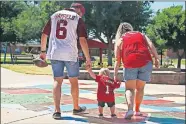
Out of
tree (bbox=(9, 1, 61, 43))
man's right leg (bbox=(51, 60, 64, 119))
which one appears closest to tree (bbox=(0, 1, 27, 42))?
tree (bbox=(9, 1, 61, 43))

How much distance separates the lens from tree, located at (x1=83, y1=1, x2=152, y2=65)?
118 feet

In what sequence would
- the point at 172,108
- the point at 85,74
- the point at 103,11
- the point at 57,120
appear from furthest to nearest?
the point at 103,11 → the point at 85,74 → the point at 172,108 → the point at 57,120

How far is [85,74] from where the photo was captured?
1525cm

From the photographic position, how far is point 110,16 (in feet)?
118

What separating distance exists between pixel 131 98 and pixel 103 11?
3047 cm

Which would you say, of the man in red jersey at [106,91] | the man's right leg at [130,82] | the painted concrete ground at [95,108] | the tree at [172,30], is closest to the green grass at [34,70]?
the tree at [172,30]

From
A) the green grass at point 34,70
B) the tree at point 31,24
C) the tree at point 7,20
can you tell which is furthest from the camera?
the tree at point 31,24

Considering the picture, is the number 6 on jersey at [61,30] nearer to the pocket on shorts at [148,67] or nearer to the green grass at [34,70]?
the pocket on shorts at [148,67]

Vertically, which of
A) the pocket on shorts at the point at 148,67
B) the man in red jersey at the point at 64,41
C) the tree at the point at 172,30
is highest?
the tree at the point at 172,30

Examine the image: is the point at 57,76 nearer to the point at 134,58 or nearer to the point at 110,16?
the point at 134,58

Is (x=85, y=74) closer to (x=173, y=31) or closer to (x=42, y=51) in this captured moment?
(x=42, y=51)

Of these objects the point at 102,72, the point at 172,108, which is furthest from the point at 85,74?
the point at 102,72

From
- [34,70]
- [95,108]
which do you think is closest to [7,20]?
[34,70]

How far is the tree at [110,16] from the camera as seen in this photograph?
35938 mm
